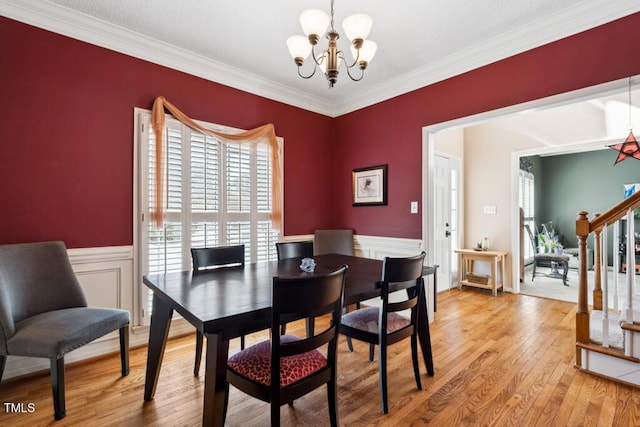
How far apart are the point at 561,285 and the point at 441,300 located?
93.8 inches

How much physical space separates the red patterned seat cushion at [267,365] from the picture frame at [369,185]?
251cm

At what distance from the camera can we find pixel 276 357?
1.35 m

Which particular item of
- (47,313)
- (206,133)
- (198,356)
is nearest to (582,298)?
(198,356)

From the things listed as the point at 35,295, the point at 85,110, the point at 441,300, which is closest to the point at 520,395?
the point at 441,300

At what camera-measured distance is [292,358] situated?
5.11 ft

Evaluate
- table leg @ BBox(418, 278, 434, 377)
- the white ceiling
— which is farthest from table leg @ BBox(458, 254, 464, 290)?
table leg @ BBox(418, 278, 434, 377)

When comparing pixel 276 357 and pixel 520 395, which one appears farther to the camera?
pixel 520 395

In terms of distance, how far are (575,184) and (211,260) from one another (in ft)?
26.0

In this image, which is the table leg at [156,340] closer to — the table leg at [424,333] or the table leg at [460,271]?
the table leg at [424,333]

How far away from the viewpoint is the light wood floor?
1.80 m

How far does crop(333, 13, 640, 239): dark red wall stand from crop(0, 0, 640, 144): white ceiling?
0.11 metres

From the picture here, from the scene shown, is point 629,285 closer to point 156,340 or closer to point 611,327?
point 611,327

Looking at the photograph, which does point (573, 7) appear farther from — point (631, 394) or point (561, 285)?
point (561, 285)

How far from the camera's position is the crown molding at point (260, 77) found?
2.29 meters
